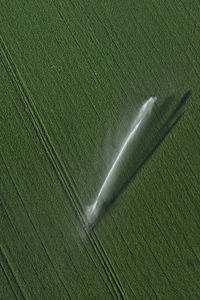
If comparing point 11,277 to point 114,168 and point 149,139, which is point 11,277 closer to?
point 114,168

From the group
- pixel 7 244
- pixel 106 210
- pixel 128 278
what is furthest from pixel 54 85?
pixel 128 278

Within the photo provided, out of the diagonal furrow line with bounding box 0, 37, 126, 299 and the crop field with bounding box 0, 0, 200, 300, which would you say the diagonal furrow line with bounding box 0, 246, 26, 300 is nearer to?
the crop field with bounding box 0, 0, 200, 300

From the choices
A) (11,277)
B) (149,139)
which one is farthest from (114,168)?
(11,277)

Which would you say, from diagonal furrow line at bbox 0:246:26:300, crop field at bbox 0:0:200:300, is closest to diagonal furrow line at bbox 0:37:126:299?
crop field at bbox 0:0:200:300

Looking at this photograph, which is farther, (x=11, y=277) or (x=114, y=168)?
(x=114, y=168)

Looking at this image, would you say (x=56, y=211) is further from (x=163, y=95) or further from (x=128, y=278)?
(x=163, y=95)
